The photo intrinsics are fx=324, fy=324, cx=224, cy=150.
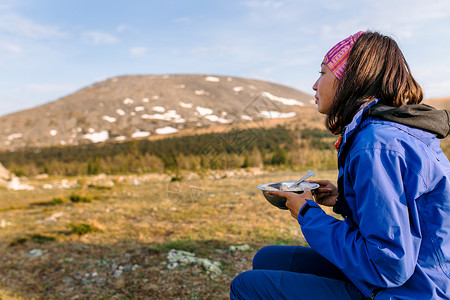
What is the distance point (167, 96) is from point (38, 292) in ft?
214

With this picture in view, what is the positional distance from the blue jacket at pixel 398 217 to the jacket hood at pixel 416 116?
22 mm

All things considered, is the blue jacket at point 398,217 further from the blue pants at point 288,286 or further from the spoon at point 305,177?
the spoon at point 305,177

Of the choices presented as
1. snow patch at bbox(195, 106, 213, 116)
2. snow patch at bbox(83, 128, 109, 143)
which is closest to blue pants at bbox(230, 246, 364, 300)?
snow patch at bbox(83, 128, 109, 143)

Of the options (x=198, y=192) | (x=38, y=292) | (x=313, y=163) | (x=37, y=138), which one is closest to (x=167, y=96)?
(x=37, y=138)

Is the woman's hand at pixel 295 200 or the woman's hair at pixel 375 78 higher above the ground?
the woman's hair at pixel 375 78

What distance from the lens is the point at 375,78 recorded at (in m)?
1.30

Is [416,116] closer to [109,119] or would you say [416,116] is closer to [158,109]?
[109,119]

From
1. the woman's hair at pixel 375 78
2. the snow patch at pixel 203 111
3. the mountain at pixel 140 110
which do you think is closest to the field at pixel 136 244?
the woman's hair at pixel 375 78

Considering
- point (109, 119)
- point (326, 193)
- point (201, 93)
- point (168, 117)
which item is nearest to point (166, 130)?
point (168, 117)

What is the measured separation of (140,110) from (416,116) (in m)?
61.1

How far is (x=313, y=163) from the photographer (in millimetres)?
16234

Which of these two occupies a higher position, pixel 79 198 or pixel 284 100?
pixel 284 100

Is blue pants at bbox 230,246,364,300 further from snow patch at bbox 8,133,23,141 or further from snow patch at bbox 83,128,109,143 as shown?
snow patch at bbox 8,133,23,141

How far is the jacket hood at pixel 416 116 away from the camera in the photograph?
3.78 feet
